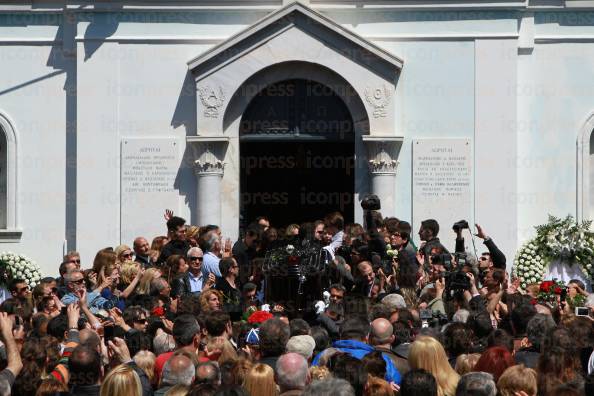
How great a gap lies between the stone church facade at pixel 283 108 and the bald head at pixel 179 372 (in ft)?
41.4

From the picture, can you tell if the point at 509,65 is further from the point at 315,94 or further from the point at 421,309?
the point at 421,309

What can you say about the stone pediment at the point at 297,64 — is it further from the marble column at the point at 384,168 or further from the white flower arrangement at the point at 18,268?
the white flower arrangement at the point at 18,268

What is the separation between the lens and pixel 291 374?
10.8 meters

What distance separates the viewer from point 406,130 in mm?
24031

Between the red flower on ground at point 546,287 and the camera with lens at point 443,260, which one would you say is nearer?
the camera with lens at point 443,260

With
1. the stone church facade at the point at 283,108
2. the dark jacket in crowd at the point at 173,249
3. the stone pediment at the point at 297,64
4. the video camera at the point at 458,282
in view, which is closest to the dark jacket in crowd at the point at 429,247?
the video camera at the point at 458,282

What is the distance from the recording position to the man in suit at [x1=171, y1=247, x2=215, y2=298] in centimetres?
1758

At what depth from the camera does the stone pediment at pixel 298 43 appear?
23.6 metres

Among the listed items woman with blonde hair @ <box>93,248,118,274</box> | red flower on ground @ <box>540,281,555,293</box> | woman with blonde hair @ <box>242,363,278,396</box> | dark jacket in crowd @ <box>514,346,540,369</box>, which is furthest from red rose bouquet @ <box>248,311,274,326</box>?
red flower on ground @ <box>540,281,555,293</box>

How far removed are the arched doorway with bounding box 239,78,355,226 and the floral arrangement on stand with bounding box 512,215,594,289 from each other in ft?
10.0

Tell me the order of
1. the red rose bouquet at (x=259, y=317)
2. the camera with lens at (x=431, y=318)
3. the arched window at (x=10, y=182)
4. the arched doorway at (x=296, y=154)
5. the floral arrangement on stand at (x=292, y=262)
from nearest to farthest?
the red rose bouquet at (x=259, y=317) → the camera with lens at (x=431, y=318) → the floral arrangement on stand at (x=292, y=262) → the arched doorway at (x=296, y=154) → the arched window at (x=10, y=182)

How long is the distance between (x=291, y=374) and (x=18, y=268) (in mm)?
13888

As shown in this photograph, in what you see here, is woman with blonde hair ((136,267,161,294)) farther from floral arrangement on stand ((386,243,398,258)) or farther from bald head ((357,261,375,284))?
floral arrangement on stand ((386,243,398,258))

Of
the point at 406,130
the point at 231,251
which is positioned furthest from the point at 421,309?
the point at 406,130
